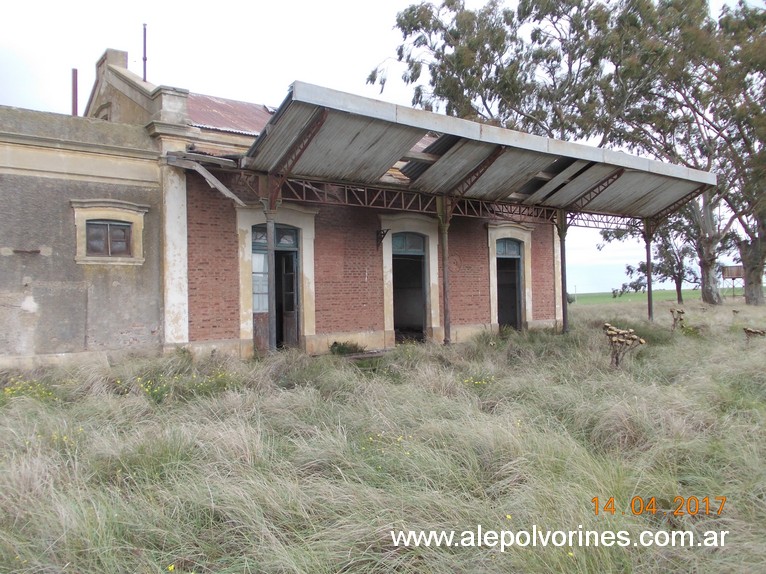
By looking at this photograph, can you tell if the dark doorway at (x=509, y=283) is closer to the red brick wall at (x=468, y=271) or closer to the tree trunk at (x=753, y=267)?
the red brick wall at (x=468, y=271)

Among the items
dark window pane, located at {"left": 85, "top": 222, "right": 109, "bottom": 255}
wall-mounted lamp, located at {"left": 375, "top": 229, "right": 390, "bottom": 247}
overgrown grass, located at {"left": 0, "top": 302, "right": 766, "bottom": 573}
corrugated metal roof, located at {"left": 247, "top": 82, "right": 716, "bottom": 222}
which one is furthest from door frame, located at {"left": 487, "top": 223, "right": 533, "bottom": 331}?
dark window pane, located at {"left": 85, "top": 222, "right": 109, "bottom": 255}

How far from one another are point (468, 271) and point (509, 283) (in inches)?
129

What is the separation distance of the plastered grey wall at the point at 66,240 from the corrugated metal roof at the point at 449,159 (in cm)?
257

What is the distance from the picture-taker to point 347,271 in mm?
13156

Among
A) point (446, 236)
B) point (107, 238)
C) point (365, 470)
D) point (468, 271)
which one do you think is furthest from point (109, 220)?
point (468, 271)

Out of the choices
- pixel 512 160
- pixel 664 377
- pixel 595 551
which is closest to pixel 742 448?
pixel 595 551

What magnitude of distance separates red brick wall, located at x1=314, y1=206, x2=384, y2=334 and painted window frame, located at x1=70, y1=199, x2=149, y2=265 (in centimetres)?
378

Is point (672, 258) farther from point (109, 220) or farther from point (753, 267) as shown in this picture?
point (109, 220)

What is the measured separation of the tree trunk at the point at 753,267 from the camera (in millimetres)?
27344

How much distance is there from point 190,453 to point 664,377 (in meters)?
6.59

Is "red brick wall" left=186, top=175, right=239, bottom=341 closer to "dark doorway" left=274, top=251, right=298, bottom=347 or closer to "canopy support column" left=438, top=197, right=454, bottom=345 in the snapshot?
"dark doorway" left=274, top=251, right=298, bottom=347

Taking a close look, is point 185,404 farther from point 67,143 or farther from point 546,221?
point 546,221

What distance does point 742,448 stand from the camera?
4453 millimetres

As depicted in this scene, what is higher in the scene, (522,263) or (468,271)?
(522,263)
